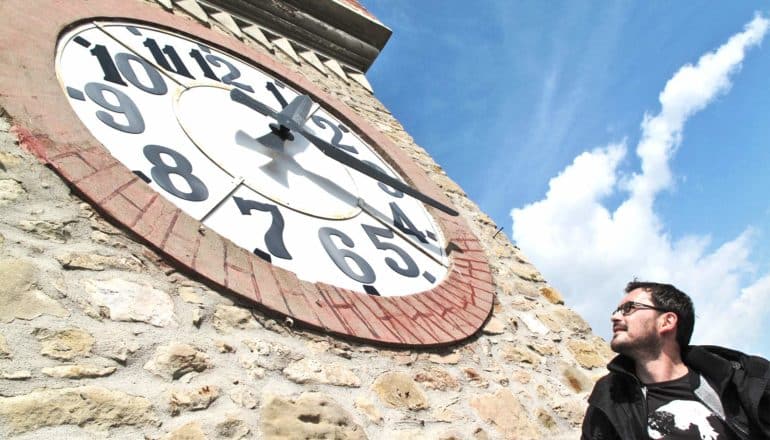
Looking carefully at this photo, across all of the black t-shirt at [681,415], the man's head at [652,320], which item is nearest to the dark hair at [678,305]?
the man's head at [652,320]

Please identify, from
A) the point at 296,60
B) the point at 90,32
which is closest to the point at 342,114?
the point at 296,60

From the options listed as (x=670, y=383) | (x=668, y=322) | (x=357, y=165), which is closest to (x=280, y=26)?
(x=357, y=165)

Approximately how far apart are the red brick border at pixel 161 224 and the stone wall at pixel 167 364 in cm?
4

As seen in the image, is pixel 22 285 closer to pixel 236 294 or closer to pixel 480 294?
pixel 236 294

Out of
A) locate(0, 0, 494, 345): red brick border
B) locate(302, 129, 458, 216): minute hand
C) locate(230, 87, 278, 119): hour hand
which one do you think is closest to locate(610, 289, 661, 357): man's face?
locate(0, 0, 494, 345): red brick border

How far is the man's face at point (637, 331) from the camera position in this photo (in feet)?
6.08

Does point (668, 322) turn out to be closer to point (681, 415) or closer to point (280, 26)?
point (681, 415)

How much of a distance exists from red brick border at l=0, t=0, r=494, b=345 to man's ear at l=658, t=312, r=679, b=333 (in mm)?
659

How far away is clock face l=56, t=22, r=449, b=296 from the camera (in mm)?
1954

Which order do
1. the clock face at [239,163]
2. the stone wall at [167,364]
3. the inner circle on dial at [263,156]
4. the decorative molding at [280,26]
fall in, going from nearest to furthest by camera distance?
the stone wall at [167,364]
the clock face at [239,163]
the inner circle on dial at [263,156]
the decorative molding at [280,26]

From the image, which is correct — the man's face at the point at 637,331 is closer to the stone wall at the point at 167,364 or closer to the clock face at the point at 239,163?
the stone wall at the point at 167,364

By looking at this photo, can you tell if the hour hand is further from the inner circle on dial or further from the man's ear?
the man's ear

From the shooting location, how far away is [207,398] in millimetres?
1343

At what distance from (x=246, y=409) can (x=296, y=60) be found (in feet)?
10.0
